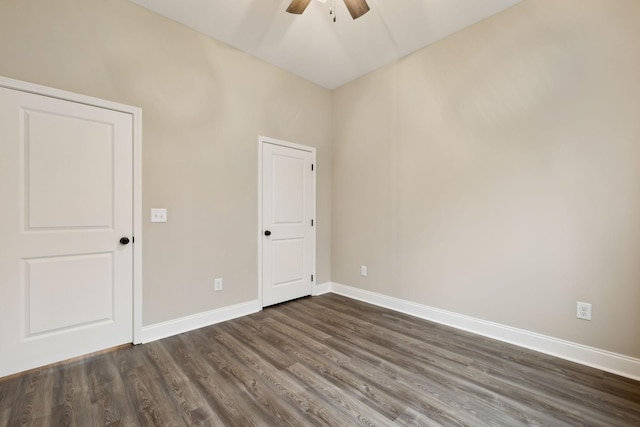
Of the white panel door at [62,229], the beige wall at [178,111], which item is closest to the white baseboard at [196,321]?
the beige wall at [178,111]

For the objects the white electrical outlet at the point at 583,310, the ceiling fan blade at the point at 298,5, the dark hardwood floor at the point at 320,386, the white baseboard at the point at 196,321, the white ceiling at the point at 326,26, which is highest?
the white ceiling at the point at 326,26

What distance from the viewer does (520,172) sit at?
7.80ft

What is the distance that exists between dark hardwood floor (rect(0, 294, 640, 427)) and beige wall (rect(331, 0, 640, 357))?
1.70ft

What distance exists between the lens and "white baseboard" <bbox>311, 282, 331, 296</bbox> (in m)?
3.84

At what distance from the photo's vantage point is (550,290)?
225 cm

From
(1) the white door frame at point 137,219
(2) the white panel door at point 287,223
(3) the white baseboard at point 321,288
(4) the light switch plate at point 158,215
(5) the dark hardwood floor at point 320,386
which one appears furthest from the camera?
(3) the white baseboard at point 321,288

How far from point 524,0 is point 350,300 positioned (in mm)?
3534

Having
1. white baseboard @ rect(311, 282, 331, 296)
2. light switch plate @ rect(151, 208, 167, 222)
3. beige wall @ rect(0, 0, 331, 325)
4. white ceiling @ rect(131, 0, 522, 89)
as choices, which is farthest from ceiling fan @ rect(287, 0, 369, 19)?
white baseboard @ rect(311, 282, 331, 296)

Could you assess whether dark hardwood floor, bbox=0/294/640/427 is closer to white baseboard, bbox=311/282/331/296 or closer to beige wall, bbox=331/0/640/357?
beige wall, bbox=331/0/640/357

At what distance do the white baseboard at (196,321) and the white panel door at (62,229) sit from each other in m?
0.18

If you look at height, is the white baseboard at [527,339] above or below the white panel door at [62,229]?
below

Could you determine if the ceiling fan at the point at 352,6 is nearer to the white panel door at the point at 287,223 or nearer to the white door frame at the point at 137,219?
the white panel door at the point at 287,223

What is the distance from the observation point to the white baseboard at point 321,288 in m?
3.84

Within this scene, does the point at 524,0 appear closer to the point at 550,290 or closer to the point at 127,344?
the point at 550,290
